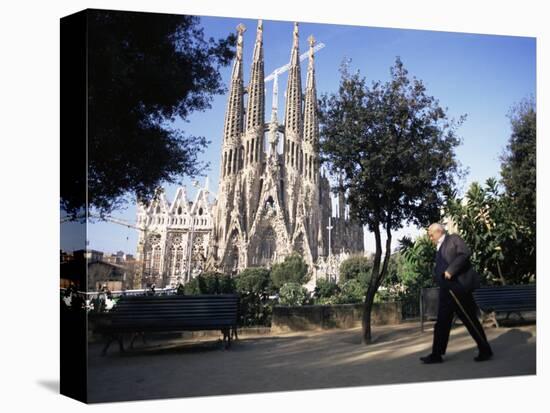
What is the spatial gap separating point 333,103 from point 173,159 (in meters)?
2.61

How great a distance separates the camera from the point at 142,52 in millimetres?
10273

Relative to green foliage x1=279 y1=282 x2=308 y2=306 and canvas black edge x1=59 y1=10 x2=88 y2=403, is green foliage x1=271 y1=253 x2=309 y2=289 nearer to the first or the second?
green foliage x1=279 y1=282 x2=308 y2=306

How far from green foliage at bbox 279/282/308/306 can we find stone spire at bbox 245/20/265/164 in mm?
1830

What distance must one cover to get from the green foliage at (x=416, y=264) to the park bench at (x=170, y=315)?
2625 millimetres

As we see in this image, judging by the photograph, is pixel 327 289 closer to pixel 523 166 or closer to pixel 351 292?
pixel 351 292

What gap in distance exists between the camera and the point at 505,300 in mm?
12422

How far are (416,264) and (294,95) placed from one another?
3064mm

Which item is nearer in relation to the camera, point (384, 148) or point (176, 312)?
point (176, 312)

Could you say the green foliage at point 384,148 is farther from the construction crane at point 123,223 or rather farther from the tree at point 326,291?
the construction crane at point 123,223

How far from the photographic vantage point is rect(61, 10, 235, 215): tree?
9.74m

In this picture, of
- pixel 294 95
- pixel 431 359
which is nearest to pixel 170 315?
pixel 294 95

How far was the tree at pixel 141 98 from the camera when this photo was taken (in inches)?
384

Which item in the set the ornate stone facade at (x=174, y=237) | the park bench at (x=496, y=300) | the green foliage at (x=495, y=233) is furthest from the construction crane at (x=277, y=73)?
the park bench at (x=496, y=300)

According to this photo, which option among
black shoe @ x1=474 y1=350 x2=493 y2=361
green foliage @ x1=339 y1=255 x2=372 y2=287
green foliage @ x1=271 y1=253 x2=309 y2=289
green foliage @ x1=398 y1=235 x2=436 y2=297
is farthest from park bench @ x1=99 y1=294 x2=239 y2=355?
black shoe @ x1=474 y1=350 x2=493 y2=361
